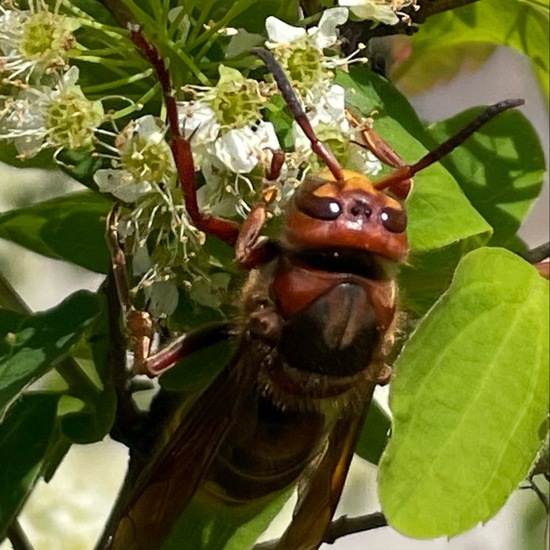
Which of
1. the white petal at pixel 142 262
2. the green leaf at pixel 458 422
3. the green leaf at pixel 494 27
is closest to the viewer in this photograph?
the green leaf at pixel 458 422

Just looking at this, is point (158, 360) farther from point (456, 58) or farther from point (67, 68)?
point (456, 58)

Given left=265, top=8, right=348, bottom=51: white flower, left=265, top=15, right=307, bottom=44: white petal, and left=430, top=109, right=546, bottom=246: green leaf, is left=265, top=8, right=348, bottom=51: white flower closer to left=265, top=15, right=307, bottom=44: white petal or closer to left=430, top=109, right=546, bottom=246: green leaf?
left=265, top=15, right=307, bottom=44: white petal

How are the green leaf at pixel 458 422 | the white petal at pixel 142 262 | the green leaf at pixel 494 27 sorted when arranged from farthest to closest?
the green leaf at pixel 494 27 < the white petal at pixel 142 262 < the green leaf at pixel 458 422

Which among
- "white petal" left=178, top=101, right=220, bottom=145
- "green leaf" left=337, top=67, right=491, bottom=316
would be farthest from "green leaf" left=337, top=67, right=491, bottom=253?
"white petal" left=178, top=101, right=220, bottom=145

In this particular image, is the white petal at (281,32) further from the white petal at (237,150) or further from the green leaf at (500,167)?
the green leaf at (500,167)

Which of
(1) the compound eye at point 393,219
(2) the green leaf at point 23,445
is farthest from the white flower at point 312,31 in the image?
(2) the green leaf at point 23,445

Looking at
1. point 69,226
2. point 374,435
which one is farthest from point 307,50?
point 374,435
